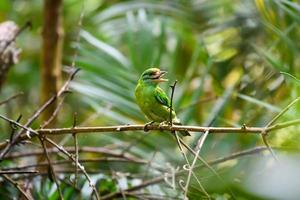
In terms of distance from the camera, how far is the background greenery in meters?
1.64

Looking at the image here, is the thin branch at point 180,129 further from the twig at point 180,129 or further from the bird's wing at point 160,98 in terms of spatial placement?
the bird's wing at point 160,98

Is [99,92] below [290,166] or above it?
above

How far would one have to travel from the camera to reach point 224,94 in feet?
6.05

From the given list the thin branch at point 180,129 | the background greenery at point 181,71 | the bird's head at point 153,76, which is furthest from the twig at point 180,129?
the background greenery at point 181,71

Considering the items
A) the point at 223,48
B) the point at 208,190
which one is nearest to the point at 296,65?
the point at 223,48

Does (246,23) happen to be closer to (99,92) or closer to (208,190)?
(99,92)

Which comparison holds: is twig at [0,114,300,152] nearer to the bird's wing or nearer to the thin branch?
the thin branch

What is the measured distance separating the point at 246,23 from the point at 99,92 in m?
0.75

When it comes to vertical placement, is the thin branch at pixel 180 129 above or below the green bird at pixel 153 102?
below

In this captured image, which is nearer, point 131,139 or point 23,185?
point 23,185

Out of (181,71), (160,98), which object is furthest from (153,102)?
(181,71)

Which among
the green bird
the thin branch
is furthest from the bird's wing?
the thin branch

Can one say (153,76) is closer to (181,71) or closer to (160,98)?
(160,98)

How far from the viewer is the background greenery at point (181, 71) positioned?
1645 mm
